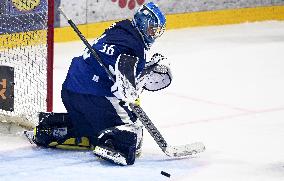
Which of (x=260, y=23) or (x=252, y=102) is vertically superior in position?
(x=260, y=23)

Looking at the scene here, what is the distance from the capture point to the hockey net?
3.88m

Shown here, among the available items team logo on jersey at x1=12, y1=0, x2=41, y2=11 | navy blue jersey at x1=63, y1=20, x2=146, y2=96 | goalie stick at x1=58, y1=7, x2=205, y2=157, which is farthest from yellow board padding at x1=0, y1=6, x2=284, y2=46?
goalie stick at x1=58, y1=7, x2=205, y2=157

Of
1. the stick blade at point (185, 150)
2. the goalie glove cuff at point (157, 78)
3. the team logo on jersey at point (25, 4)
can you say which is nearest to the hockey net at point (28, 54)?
the team logo on jersey at point (25, 4)

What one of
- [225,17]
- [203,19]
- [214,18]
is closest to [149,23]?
[203,19]

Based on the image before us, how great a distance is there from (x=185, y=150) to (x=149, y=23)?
602 millimetres

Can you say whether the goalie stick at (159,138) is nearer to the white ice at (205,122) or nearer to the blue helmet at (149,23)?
the white ice at (205,122)

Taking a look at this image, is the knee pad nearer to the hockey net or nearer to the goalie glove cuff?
the goalie glove cuff

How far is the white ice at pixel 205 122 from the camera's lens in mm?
3275

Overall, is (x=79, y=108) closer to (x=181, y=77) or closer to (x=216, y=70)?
(x=181, y=77)

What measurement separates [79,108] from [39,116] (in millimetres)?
276

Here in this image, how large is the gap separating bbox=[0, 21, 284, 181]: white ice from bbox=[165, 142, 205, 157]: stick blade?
0.03m

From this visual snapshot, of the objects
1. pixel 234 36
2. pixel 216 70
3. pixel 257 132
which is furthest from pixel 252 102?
pixel 234 36

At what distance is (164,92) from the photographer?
528 centimetres

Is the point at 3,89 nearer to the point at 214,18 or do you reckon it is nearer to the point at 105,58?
the point at 105,58
